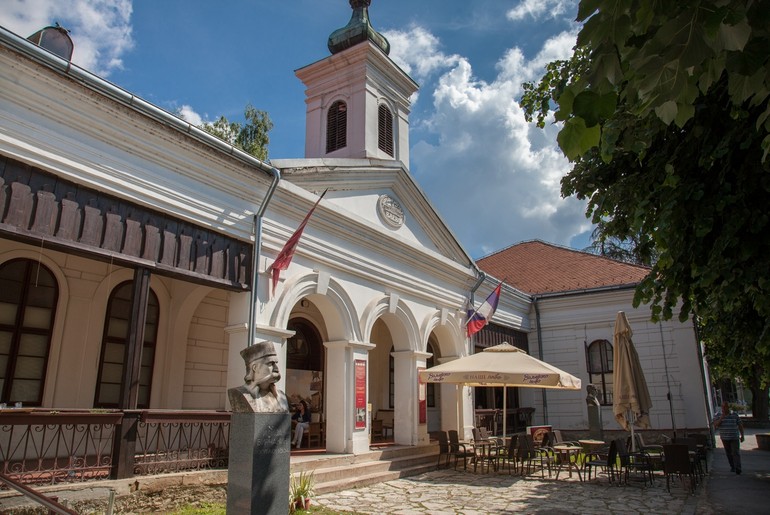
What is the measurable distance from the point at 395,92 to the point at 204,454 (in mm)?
11280

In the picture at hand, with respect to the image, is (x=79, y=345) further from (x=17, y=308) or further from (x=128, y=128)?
(x=128, y=128)

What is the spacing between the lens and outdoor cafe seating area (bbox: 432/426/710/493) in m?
9.97

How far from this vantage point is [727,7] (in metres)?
1.82

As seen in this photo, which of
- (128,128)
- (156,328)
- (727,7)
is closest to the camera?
(727,7)

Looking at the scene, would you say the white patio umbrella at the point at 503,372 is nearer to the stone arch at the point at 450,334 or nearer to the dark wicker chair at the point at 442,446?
the dark wicker chair at the point at 442,446

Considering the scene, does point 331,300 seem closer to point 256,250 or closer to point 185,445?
point 256,250

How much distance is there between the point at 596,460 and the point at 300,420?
6.36 metres

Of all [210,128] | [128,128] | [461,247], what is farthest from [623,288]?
[210,128]

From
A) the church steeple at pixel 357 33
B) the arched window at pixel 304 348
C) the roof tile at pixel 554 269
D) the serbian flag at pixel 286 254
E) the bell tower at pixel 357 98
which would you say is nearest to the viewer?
the serbian flag at pixel 286 254

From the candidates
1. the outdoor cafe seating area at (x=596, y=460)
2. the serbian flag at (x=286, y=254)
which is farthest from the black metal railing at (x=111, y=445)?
the outdoor cafe seating area at (x=596, y=460)

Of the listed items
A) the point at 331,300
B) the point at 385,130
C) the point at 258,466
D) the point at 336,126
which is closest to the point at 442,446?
the point at 331,300

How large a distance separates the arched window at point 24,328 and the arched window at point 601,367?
625 inches

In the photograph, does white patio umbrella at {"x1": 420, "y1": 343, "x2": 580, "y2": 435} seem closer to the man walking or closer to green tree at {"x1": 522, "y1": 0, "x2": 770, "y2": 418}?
the man walking

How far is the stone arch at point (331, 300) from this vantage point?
10.5 m
